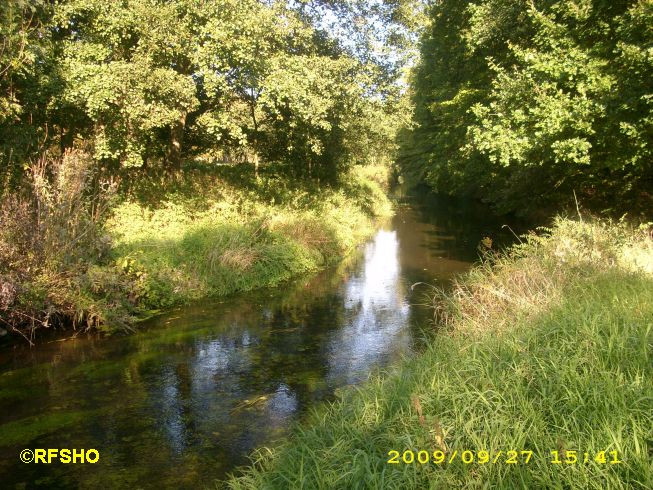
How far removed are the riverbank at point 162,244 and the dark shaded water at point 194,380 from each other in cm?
70

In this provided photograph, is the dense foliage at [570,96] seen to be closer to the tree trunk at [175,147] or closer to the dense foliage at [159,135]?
the dense foliage at [159,135]

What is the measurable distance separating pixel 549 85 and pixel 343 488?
457 inches

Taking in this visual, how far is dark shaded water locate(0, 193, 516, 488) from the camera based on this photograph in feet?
19.1

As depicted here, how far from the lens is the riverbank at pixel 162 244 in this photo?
9.66 m

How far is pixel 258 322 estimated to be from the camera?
11.1 metres

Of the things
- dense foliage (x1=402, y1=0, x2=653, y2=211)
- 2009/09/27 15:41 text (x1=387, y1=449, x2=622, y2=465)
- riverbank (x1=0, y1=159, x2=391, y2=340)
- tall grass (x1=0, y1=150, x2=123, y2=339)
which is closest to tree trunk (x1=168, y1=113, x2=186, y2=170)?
riverbank (x1=0, y1=159, x2=391, y2=340)

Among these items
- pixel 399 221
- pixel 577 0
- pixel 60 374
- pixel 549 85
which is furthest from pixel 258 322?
pixel 399 221

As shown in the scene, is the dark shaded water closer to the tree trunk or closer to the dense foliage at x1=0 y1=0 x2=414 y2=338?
the dense foliage at x1=0 y1=0 x2=414 y2=338

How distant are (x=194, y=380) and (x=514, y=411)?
17.1 ft

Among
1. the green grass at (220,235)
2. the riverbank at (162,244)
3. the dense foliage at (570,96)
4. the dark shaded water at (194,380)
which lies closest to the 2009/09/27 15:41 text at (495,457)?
the dark shaded water at (194,380)

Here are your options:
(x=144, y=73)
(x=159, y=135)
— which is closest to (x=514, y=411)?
(x=144, y=73)

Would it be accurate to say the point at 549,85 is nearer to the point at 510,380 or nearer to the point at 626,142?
the point at 626,142

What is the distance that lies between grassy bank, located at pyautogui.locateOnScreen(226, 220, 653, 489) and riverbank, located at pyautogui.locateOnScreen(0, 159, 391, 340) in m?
6.02

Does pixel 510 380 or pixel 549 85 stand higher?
pixel 549 85
